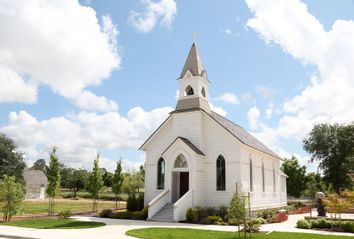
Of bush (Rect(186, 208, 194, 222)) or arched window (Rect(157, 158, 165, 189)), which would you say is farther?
arched window (Rect(157, 158, 165, 189))

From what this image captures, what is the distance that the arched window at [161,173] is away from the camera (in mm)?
29042

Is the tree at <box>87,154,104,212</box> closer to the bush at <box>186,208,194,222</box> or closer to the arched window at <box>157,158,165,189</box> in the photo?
the arched window at <box>157,158,165,189</box>

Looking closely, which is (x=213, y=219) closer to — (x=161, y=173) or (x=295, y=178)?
(x=161, y=173)

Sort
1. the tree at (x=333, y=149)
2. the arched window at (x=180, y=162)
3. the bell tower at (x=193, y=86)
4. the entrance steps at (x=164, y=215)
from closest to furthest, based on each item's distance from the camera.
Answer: the entrance steps at (x=164, y=215)
the arched window at (x=180, y=162)
the bell tower at (x=193, y=86)
the tree at (x=333, y=149)

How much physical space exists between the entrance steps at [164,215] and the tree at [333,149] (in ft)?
129

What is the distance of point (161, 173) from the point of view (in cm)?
2938

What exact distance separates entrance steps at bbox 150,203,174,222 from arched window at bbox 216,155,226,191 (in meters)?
4.00

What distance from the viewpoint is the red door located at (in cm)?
2841

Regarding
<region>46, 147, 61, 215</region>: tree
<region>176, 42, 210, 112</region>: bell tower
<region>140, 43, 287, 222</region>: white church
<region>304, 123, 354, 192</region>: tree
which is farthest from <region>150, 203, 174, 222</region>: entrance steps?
<region>304, 123, 354, 192</region>: tree

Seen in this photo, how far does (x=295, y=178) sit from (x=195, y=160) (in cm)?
4198

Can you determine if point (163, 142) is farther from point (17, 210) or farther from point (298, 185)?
point (298, 185)

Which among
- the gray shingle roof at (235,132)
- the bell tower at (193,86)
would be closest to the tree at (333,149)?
the gray shingle roof at (235,132)

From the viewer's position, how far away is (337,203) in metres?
20.8

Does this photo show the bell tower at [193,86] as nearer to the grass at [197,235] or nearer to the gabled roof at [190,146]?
the gabled roof at [190,146]
